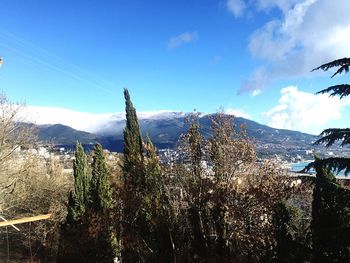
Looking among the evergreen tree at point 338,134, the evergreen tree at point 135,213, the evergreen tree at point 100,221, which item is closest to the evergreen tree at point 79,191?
the evergreen tree at point 100,221

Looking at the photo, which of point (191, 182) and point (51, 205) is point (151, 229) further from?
point (51, 205)

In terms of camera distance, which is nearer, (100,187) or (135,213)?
(135,213)

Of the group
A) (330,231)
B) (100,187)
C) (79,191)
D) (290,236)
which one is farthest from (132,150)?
(330,231)

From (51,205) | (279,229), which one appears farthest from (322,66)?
(51,205)

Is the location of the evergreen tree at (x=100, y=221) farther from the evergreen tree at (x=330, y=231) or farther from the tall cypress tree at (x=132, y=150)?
the evergreen tree at (x=330, y=231)

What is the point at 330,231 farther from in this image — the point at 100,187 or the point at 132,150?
the point at 132,150

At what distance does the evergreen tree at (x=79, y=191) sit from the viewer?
2536 cm

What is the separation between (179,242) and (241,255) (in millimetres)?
4822

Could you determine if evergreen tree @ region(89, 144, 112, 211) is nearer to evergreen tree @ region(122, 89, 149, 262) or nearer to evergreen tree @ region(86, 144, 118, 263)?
evergreen tree @ region(86, 144, 118, 263)

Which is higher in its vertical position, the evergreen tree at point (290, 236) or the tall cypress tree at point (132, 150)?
the tall cypress tree at point (132, 150)

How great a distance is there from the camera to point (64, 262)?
23.4 m

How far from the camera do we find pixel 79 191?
26.2 meters

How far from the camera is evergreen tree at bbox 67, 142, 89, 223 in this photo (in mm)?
25359

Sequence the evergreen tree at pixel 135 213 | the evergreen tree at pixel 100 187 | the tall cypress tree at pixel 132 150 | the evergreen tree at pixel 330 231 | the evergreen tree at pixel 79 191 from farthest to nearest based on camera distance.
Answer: the evergreen tree at pixel 100 187, the evergreen tree at pixel 79 191, the tall cypress tree at pixel 132 150, the evergreen tree at pixel 135 213, the evergreen tree at pixel 330 231
